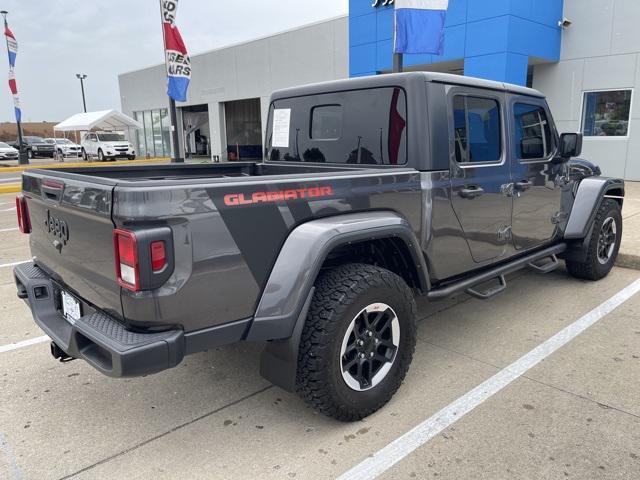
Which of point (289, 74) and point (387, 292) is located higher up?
point (289, 74)

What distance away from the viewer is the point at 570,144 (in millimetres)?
4324

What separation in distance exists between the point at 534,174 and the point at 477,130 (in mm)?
908

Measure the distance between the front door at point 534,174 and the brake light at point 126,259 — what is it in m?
2.97

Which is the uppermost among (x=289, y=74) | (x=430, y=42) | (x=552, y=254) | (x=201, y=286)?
(x=289, y=74)

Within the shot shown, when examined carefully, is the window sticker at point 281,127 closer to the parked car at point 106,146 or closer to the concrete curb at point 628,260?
the concrete curb at point 628,260

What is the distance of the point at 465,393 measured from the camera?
307 centimetres

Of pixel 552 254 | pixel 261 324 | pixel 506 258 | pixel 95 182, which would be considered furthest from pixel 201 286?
pixel 552 254

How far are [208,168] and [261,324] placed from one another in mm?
2202

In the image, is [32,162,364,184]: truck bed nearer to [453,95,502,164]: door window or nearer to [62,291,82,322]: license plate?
[453,95,502,164]: door window

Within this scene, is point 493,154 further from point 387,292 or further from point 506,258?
point 387,292

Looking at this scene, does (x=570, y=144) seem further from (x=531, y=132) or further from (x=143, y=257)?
(x=143, y=257)

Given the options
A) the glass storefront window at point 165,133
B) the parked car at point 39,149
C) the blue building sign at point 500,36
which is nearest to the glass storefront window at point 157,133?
the glass storefront window at point 165,133

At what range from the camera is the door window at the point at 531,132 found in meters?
3.94

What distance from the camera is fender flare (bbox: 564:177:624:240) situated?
15.7 ft
